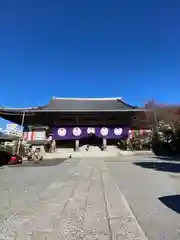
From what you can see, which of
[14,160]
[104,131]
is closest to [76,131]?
[104,131]

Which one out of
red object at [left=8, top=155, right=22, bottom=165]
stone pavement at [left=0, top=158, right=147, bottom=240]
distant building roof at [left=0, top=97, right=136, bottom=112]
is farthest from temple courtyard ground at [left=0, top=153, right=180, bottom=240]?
distant building roof at [left=0, top=97, right=136, bottom=112]

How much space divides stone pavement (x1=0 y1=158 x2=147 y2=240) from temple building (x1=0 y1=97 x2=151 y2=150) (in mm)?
32780

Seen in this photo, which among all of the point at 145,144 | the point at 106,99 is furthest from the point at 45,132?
the point at 145,144

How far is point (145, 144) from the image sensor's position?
3641 centimetres

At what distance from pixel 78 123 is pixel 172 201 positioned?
3488 centimetres

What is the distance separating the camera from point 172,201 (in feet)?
18.3

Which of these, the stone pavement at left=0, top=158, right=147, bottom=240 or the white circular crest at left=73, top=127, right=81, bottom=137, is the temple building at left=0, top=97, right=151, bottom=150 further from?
the stone pavement at left=0, top=158, right=147, bottom=240

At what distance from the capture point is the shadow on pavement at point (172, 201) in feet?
16.3

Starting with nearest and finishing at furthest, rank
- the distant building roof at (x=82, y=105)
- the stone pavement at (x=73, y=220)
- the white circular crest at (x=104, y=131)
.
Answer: the stone pavement at (x=73, y=220)
the distant building roof at (x=82, y=105)
the white circular crest at (x=104, y=131)

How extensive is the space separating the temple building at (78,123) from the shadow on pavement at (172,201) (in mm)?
32196

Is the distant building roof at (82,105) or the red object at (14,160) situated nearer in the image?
the red object at (14,160)

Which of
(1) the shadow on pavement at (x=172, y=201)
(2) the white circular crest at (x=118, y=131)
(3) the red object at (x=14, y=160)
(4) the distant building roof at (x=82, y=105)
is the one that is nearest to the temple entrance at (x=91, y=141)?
(2) the white circular crest at (x=118, y=131)

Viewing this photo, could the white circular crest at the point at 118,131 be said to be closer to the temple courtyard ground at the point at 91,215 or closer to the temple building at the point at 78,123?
the temple building at the point at 78,123

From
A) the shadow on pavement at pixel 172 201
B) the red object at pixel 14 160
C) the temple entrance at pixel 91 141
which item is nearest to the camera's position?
the shadow on pavement at pixel 172 201
